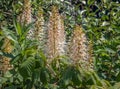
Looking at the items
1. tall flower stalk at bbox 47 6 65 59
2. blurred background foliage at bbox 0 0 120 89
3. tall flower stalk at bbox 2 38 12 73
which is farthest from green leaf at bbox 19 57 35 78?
tall flower stalk at bbox 2 38 12 73

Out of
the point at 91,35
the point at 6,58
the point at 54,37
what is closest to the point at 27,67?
the point at 54,37

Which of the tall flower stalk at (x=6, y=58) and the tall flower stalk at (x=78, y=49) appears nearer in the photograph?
the tall flower stalk at (x=78, y=49)

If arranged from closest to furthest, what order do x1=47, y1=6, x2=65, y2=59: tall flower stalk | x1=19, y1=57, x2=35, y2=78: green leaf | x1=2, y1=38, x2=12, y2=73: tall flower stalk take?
x1=19, y1=57, x2=35, y2=78: green leaf, x1=47, y1=6, x2=65, y2=59: tall flower stalk, x1=2, y1=38, x2=12, y2=73: tall flower stalk

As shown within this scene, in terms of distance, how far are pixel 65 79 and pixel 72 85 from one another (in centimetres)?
17

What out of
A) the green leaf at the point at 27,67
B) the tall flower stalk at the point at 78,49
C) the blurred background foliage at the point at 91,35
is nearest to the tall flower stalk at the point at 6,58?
the blurred background foliage at the point at 91,35

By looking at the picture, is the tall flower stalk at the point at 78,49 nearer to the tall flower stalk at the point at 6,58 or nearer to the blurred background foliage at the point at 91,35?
the blurred background foliage at the point at 91,35

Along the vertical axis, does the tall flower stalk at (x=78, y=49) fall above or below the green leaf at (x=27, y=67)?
above

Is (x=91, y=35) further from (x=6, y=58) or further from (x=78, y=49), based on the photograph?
(x=78, y=49)

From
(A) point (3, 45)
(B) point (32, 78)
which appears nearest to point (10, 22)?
(A) point (3, 45)

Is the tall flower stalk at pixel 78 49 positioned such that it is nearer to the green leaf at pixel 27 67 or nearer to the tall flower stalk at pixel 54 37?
the tall flower stalk at pixel 54 37

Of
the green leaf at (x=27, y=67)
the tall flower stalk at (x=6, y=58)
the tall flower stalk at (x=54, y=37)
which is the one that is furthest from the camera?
the tall flower stalk at (x=6, y=58)

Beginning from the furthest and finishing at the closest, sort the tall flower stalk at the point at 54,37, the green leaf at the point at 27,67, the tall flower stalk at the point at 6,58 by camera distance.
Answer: the tall flower stalk at the point at 6,58
the tall flower stalk at the point at 54,37
the green leaf at the point at 27,67

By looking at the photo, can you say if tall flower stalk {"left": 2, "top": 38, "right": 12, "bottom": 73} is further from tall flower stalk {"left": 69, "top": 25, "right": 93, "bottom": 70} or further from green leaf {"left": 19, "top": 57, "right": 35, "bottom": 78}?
tall flower stalk {"left": 69, "top": 25, "right": 93, "bottom": 70}

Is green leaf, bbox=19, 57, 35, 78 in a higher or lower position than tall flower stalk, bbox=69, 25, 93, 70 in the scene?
lower
